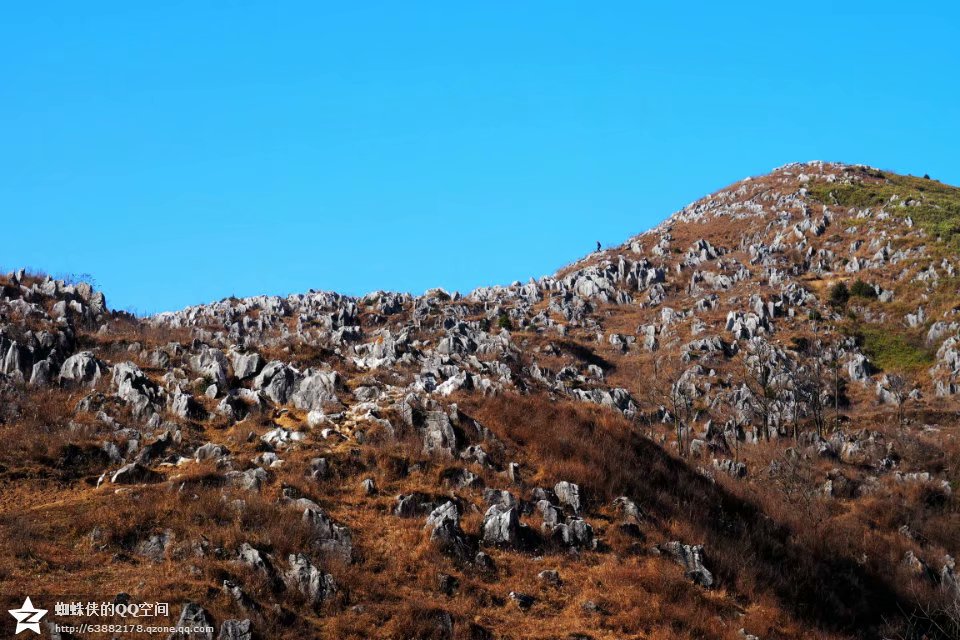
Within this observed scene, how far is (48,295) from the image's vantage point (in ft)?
118

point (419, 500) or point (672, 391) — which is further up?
point (672, 391)

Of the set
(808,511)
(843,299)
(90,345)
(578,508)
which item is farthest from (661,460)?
(843,299)

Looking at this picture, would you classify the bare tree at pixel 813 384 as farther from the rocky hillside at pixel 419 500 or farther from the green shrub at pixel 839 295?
the green shrub at pixel 839 295

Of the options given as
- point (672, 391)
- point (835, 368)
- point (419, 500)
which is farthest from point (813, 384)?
point (419, 500)

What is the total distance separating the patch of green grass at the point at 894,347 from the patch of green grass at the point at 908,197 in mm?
18250

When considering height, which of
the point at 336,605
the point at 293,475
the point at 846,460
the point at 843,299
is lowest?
the point at 336,605

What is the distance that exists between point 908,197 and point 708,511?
91.1m

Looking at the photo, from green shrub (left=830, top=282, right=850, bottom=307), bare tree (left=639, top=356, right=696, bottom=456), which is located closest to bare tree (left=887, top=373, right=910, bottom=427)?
bare tree (left=639, top=356, right=696, bottom=456)

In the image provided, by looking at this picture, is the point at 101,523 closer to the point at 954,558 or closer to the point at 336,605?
the point at 336,605

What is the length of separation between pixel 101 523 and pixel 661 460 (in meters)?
18.0

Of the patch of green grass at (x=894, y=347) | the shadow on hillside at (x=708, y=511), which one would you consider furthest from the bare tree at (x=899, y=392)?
the shadow on hillside at (x=708, y=511)

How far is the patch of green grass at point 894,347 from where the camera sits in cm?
6328

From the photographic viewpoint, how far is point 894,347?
66.6 m

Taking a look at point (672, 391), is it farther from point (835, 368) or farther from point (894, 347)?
point (894, 347)
